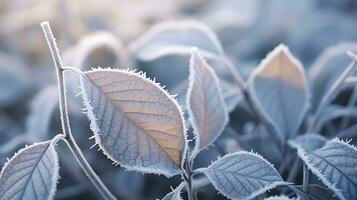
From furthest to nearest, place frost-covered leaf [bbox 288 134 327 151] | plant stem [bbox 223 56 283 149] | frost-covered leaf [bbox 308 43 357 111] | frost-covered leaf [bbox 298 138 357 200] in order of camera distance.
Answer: frost-covered leaf [bbox 308 43 357 111], plant stem [bbox 223 56 283 149], frost-covered leaf [bbox 288 134 327 151], frost-covered leaf [bbox 298 138 357 200]

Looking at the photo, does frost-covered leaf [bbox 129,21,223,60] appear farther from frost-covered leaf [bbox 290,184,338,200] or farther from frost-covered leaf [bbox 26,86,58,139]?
frost-covered leaf [bbox 290,184,338,200]

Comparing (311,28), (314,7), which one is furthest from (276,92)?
(314,7)

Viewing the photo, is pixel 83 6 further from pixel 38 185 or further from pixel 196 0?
pixel 38 185

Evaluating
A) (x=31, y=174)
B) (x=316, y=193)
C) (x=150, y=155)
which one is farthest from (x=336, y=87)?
(x=31, y=174)

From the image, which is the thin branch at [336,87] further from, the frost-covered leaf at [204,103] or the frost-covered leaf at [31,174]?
the frost-covered leaf at [31,174]

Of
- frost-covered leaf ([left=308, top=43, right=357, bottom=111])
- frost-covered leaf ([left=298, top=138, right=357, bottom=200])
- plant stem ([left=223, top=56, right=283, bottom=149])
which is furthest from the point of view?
frost-covered leaf ([left=308, top=43, right=357, bottom=111])

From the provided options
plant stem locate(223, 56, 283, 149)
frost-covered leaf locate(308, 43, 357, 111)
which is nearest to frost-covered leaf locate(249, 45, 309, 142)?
plant stem locate(223, 56, 283, 149)
